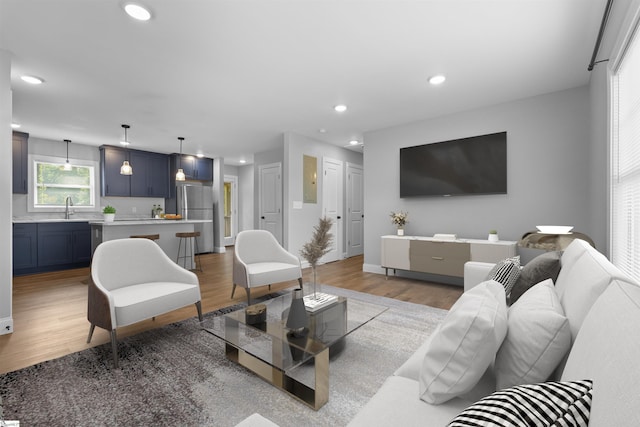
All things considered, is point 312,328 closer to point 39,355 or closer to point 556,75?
point 39,355

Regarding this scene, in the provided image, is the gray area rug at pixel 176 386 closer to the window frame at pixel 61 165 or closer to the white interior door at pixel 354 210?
the white interior door at pixel 354 210

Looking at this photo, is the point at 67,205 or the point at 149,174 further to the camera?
the point at 149,174

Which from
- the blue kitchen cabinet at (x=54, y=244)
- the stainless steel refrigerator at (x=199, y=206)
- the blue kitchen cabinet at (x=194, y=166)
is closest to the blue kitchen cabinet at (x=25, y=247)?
the blue kitchen cabinet at (x=54, y=244)

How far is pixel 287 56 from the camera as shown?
2705 millimetres

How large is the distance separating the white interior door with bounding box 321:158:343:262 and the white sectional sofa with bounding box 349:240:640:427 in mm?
4824

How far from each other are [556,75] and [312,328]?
11.7ft

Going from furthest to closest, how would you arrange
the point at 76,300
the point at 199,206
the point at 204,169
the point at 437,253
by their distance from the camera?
the point at 204,169 → the point at 199,206 → the point at 437,253 → the point at 76,300

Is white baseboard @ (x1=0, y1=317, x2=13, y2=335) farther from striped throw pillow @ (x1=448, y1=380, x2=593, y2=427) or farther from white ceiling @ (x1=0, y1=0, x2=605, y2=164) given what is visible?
striped throw pillow @ (x1=448, y1=380, x2=593, y2=427)

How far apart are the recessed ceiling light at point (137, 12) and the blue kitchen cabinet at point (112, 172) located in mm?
5102

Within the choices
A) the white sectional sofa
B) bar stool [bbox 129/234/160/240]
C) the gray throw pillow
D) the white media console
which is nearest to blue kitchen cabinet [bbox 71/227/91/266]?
bar stool [bbox 129/234/160/240]

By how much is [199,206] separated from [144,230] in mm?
2516

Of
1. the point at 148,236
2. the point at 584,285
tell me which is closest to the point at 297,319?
the point at 584,285

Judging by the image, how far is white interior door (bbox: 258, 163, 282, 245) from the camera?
6.27m

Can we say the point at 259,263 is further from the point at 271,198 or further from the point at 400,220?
the point at 271,198
